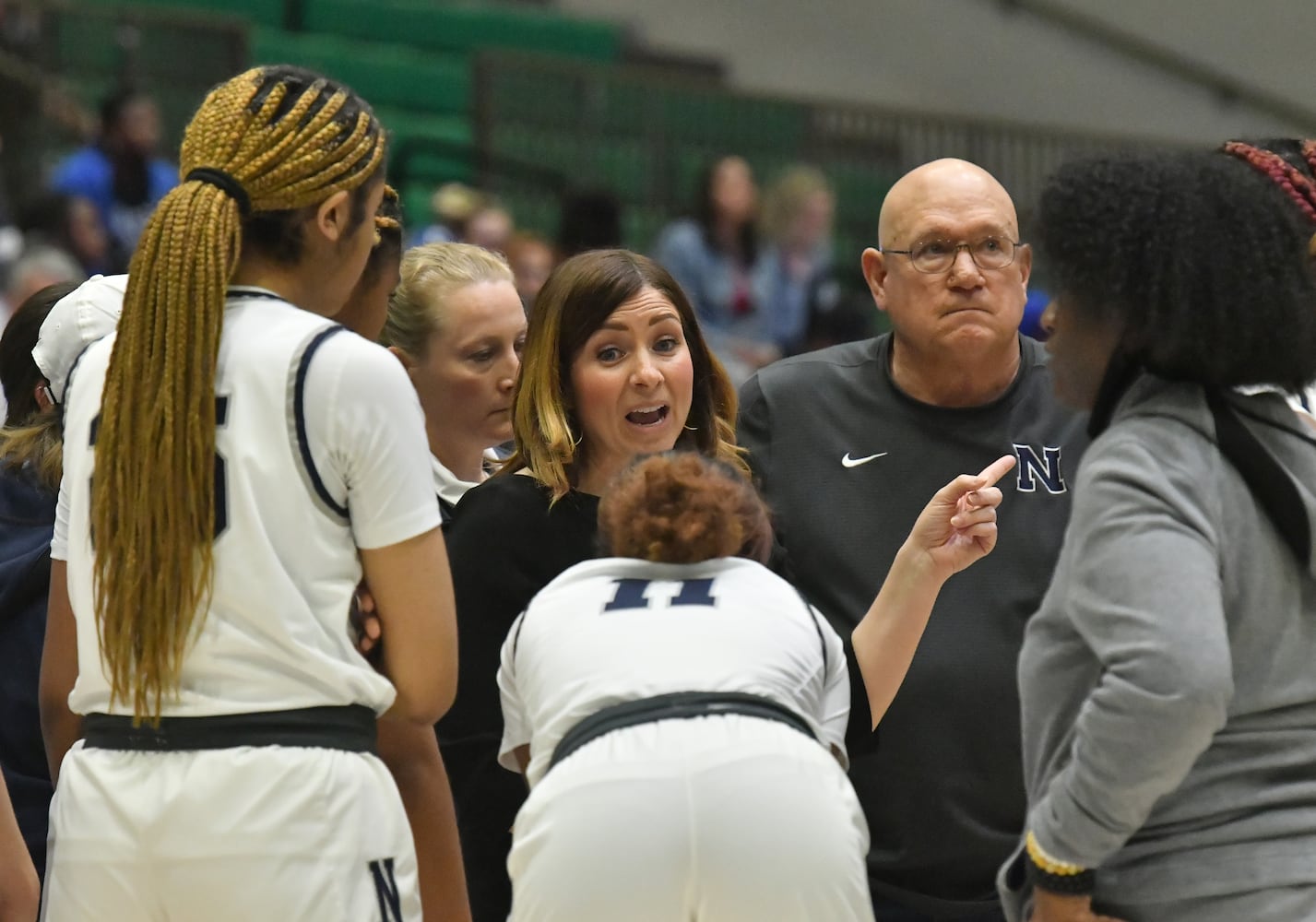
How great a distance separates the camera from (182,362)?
2264mm

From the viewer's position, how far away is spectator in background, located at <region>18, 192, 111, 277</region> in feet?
26.8

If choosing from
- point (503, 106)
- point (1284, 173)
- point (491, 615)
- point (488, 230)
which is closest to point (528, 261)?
point (488, 230)

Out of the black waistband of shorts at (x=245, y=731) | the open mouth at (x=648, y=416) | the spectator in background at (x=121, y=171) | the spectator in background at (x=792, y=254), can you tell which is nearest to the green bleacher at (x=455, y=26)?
the spectator in background at (x=792, y=254)

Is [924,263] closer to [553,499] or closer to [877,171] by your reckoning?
[553,499]

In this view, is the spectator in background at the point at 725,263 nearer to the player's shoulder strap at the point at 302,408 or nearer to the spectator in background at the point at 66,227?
the spectator in background at the point at 66,227

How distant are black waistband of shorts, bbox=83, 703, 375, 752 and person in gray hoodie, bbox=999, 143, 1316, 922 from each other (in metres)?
0.87

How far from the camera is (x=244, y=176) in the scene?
2.30 m

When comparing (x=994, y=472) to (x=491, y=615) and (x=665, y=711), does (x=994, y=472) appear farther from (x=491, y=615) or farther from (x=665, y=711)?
(x=491, y=615)

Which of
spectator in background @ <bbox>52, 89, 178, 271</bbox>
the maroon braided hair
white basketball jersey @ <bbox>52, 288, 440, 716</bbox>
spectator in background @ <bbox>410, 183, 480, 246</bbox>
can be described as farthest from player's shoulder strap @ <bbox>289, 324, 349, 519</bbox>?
spectator in background @ <bbox>52, 89, 178, 271</bbox>

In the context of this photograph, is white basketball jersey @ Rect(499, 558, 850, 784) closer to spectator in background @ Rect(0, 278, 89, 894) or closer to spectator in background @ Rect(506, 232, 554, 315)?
spectator in background @ Rect(0, 278, 89, 894)

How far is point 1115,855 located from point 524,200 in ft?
27.2

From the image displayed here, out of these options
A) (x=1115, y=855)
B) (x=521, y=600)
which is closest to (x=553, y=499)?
(x=521, y=600)

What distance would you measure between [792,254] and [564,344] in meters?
6.61

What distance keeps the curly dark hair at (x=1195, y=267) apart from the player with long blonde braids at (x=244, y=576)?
895mm
